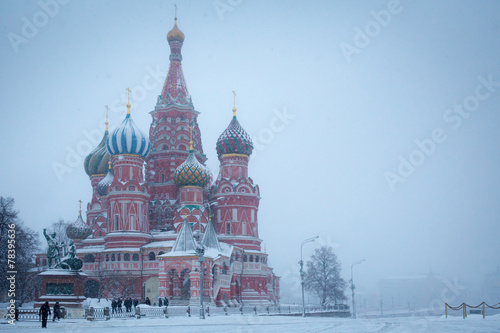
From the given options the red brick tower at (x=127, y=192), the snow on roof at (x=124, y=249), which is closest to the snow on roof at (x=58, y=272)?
the snow on roof at (x=124, y=249)

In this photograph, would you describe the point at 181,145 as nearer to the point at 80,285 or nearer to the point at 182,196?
the point at 182,196

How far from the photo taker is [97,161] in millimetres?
60531

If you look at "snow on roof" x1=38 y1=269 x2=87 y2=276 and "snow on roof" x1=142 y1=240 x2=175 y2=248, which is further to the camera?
"snow on roof" x1=142 y1=240 x2=175 y2=248

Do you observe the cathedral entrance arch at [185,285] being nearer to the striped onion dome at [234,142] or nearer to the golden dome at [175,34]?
the striped onion dome at [234,142]

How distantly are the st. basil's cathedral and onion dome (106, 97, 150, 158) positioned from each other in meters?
0.09

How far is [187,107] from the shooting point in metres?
57.6

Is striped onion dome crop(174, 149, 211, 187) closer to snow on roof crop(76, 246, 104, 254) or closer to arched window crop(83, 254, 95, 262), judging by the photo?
snow on roof crop(76, 246, 104, 254)

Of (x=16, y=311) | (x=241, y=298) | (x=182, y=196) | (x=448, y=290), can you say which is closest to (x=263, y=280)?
(x=241, y=298)

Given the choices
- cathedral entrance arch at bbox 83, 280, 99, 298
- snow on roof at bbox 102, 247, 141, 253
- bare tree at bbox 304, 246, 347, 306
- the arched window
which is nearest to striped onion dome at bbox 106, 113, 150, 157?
snow on roof at bbox 102, 247, 141, 253

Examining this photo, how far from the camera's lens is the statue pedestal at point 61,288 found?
3356 centimetres

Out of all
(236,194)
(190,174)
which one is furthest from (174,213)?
(236,194)

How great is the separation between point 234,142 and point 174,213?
9232 millimetres

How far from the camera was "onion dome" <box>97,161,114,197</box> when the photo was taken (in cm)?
5659

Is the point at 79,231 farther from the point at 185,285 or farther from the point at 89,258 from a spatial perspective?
the point at 185,285
